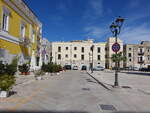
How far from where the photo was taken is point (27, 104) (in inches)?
283

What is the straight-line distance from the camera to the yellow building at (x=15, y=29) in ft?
56.9

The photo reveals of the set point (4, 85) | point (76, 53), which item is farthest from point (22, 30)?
point (76, 53)

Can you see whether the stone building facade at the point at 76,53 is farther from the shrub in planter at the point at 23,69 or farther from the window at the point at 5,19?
the window at the point at 5,19

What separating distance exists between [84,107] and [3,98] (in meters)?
3.65

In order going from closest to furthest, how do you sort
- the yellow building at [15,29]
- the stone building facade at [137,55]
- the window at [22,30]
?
the yellow building at [15,29], the window at [22,30], the stone building facade at [137,55]

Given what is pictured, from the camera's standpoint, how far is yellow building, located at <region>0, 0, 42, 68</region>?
17352 mm

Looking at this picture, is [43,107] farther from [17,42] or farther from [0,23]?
[17,42]

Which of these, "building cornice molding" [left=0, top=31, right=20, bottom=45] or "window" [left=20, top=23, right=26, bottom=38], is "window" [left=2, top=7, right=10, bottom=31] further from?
"window" [left=20, top=23, right=26, bottom=38]

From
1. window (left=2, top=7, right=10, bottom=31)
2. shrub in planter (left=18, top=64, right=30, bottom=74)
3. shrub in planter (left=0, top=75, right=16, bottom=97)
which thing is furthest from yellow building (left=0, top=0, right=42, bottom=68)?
shrub in planter (left=0, top=75, right=16, bottom=97)

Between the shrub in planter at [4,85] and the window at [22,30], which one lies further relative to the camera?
the window at [22,30]

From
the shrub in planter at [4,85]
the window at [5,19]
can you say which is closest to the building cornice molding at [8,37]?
the window at [5,19]

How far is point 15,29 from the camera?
20.5 meters

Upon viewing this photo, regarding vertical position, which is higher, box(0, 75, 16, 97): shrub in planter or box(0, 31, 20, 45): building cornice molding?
box(0, 31, 20, 45): building cornice molding

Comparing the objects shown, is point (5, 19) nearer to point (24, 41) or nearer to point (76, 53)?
point (24, 41)
